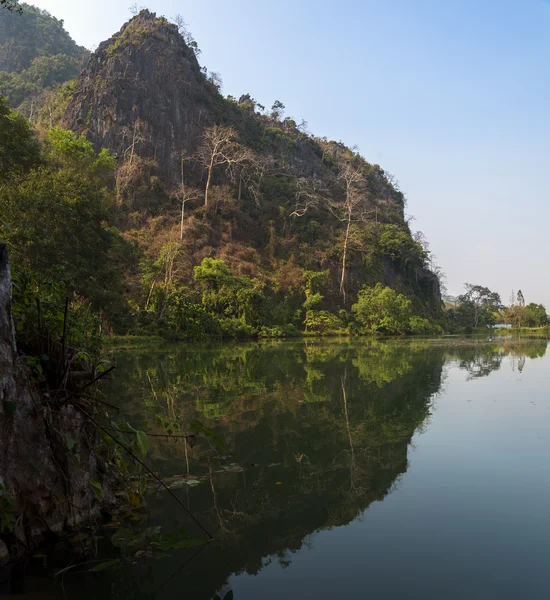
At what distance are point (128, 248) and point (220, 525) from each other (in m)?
20.1

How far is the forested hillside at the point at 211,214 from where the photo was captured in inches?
1272

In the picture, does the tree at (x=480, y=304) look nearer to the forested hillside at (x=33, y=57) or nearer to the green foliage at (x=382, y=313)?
the green foliage at (x=382, y=313)

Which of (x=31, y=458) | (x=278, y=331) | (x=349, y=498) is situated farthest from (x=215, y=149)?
(x=31, y=458)

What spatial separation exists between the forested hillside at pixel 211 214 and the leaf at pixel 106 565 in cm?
2049

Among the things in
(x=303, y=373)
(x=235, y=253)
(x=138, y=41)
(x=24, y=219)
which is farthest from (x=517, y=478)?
(x=138, y=41)

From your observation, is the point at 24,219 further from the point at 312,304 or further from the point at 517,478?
the point at 312,304

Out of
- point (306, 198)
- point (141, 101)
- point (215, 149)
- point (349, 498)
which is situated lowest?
point (349, 498)

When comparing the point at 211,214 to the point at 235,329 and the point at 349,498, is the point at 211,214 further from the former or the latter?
the point at 349,498

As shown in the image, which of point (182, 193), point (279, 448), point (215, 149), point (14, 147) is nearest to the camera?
point (279, 448)

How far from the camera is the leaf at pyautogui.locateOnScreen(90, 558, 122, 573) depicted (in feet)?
9.97

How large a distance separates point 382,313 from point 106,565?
39.2 m

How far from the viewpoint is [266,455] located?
5.64 meters

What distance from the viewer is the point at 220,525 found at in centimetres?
376

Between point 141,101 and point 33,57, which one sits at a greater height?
point 33,57
